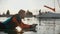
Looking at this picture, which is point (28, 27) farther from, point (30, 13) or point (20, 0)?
point (20, 0)

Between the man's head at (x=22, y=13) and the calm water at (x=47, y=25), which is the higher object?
the man's head at (x=22, y=13)

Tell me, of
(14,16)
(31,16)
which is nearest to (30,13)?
(31,16)

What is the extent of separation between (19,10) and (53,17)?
→ 379 mm

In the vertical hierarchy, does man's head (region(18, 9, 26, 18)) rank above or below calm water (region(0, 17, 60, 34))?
above

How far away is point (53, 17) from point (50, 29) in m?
0.14

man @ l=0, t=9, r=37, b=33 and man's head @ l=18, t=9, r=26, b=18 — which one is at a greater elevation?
man's head @ l=18, t=9, r=26, b=18

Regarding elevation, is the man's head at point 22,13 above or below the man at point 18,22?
above

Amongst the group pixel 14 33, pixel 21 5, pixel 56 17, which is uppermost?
pixel 21 5

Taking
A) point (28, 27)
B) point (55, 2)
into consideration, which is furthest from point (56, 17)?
point (28, 27)

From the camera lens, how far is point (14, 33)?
212 cm

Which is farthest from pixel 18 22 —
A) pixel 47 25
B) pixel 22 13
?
pixel 47 25

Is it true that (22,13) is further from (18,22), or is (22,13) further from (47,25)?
(47,25)

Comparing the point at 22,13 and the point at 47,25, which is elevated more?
the point at 22,13

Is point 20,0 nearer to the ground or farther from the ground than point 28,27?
farther from the ground
